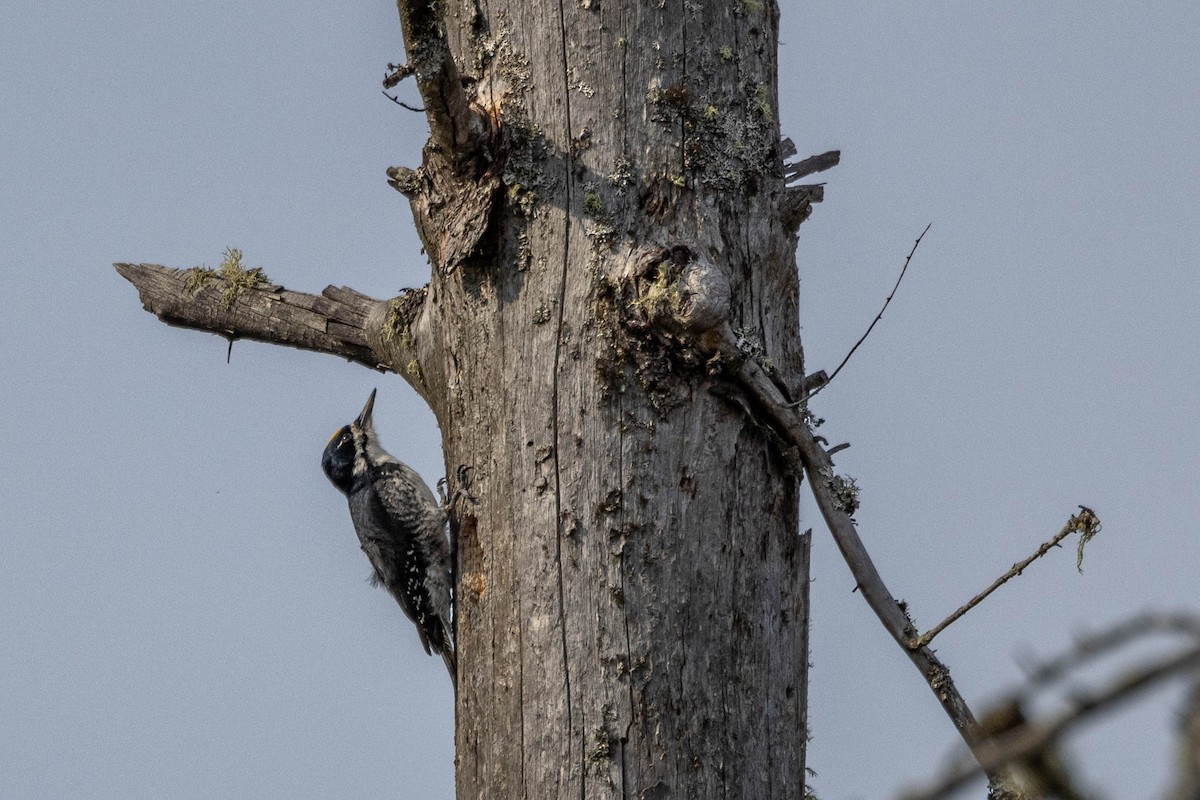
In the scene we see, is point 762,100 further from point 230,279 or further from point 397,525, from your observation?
point 397,525

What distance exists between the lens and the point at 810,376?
10.8ft

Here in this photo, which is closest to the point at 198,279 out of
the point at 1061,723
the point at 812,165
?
the point at 812,165

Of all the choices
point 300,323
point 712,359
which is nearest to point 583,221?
point 712,359

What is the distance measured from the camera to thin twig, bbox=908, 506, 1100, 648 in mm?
2896

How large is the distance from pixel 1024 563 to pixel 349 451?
445cm

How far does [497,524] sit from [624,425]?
16.8 inches

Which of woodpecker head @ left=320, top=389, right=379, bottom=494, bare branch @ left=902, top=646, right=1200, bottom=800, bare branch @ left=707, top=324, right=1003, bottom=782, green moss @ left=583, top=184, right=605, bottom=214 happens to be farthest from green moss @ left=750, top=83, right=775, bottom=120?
woodpecker head @ left=320, top=389, right=379, bottom=494

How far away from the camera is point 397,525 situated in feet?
19.4

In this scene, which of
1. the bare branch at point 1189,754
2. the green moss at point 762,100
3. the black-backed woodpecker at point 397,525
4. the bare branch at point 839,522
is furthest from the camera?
the black-backed woodpecker at point 397,525

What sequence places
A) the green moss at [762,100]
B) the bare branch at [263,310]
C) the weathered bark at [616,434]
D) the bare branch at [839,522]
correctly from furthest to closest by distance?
the bare branch at [263,310] < the green moss at [762,100] < the bare branch at [839,522] < the weathered bark at [616,434]

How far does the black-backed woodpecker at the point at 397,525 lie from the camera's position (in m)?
5.45

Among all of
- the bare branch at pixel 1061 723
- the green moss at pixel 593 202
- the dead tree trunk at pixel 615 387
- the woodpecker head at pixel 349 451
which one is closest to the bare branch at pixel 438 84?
the dead tree trunk at pixel 615 387

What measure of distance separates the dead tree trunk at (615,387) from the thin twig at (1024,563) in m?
0.31

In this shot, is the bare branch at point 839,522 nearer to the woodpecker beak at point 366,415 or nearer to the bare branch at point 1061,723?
the bare branch at point 1061,723
